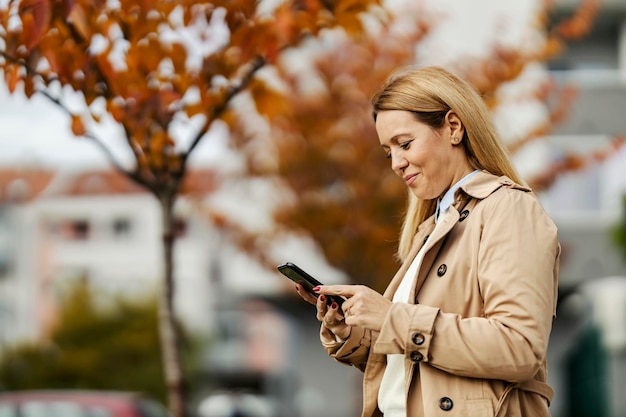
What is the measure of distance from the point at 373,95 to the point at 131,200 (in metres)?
57.3

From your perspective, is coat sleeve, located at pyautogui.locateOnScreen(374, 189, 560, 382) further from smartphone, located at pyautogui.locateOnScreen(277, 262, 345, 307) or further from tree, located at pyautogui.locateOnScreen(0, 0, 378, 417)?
tree, located at pyautogui.locateOnScreen(0, 0, 378, 417)

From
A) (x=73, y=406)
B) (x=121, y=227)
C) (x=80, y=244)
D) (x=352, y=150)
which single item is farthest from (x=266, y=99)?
(x=80, y=244)

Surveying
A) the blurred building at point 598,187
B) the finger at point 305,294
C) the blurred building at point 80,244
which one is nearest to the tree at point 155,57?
the finger at point 305,294

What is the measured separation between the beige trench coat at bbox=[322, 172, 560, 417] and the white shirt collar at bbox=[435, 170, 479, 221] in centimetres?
3

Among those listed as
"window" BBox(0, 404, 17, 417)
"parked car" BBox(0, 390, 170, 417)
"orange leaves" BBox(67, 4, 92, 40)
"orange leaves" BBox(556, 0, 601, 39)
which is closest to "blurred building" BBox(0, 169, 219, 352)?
"orange leaves" BBox(556, 0, 601, 39)

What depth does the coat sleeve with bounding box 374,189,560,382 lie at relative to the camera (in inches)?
96.6

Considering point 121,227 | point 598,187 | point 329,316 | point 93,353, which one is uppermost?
point 121,227

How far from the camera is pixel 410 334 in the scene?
2.53 m

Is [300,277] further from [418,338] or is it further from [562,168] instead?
[562,168]

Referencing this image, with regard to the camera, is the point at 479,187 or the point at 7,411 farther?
the point at 7,411

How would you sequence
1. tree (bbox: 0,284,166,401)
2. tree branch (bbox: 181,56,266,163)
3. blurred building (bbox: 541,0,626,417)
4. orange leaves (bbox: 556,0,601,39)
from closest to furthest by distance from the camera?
1. tree branch (bbox: 181,56,266,163)
2. orange leaves (bbox: 556,0,601,39)
3. blurred building (bbox: 541,0,626,417)
4. tree (bbox: 0,284,166,401)

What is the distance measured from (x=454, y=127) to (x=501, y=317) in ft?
1.67

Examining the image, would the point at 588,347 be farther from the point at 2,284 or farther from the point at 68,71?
the point at 2,284

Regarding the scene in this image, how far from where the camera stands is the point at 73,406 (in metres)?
12.6
